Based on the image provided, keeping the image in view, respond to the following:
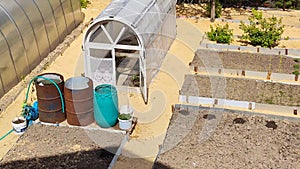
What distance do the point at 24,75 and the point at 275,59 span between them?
682 cm

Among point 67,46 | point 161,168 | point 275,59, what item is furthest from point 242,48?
point 161,168

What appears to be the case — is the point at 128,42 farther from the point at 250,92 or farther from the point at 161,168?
the point at 161,168

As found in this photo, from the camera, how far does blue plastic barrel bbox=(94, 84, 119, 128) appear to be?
938 cm

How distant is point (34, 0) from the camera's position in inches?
494

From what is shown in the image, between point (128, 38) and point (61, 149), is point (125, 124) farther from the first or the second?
point (128, 38)

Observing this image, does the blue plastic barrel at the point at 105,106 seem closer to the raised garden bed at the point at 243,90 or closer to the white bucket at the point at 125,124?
the white bucket at the point at 125,124

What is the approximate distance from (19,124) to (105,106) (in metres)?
1.90

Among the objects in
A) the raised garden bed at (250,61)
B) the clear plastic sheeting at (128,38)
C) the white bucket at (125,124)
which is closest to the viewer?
the white bucket at (125,124)

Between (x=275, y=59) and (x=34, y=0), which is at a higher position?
(x=34, y=0)

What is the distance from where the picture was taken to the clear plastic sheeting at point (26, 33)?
10.9m

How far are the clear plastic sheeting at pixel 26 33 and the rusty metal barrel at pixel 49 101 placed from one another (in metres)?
1.36

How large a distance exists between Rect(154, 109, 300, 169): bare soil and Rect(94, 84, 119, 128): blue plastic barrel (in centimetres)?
126

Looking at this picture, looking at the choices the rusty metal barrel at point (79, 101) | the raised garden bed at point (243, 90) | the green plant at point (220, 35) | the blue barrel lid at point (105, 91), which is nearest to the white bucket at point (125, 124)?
the blue barrel lid at point (105, 91)

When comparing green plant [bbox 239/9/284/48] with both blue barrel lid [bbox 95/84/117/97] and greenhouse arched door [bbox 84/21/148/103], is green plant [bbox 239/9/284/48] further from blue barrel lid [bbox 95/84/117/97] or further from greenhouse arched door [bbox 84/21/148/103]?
blue barrel lid [bbox 95/84/117/97]
